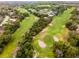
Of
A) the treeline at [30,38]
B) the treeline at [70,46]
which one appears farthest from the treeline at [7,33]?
the treeline at [70,46]

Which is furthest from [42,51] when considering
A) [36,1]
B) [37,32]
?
[36,1]

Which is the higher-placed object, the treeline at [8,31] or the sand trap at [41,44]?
the treeline at [8,31]

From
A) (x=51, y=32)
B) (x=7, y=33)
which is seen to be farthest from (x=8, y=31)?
(x=51, y=32)

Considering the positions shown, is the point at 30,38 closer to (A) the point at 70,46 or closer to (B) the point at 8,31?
(B) the point at 8,31

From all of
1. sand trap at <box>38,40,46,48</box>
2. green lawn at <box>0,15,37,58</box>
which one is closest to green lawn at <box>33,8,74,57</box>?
sand trap at <box>38,40,46,48</box>

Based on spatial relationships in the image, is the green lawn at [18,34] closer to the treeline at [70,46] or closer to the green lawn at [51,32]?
the green lawn at [51,32]
